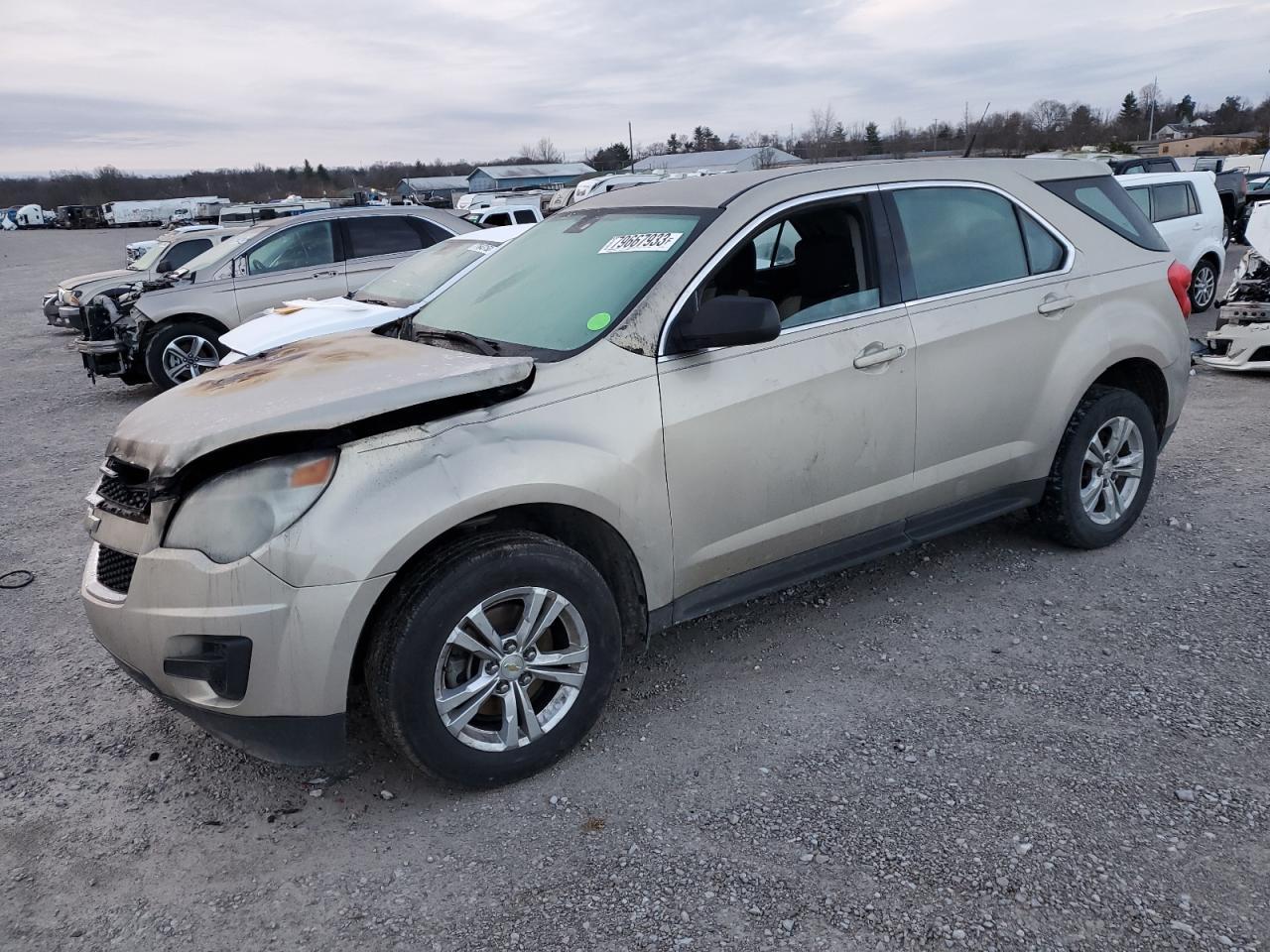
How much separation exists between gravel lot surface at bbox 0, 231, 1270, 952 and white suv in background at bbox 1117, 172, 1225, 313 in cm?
867

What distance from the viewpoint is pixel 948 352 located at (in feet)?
12.8

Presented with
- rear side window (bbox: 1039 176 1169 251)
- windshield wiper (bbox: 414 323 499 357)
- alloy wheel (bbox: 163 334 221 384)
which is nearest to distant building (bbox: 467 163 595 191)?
alloy wheel (bbox: 163 334 221 384)

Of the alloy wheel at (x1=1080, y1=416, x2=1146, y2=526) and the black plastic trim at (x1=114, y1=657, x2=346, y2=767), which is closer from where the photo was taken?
the black plastic trim at (x1=114, y1=657, x2=346, y2=767)

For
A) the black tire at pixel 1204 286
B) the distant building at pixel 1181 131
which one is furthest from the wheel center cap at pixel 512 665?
the distant building at pixel 1181 131

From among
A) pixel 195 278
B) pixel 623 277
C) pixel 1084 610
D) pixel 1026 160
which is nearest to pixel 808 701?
pixel 1084 610

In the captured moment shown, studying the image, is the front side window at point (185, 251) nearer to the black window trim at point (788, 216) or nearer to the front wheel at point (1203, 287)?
the black window trim at point (788, 216)

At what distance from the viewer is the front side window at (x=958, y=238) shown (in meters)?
3.93

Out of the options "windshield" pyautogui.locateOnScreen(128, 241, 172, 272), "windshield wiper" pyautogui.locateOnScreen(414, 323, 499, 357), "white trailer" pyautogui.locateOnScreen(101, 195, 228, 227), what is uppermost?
"white trailer" pyautogui.locateOnScreen(101, 195, 228, 227)

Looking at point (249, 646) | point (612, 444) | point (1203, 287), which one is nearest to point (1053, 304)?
point (612, 444)

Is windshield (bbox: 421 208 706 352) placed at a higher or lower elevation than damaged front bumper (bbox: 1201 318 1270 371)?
higher

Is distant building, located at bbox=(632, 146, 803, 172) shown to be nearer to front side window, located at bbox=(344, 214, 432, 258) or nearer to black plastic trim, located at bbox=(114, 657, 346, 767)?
front side window, located at bbox=(344, 214, 432, 258)

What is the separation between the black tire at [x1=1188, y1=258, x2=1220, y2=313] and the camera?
1223 cm

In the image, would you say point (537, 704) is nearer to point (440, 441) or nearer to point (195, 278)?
point (440, 441)

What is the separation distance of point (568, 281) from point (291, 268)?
7609mm
